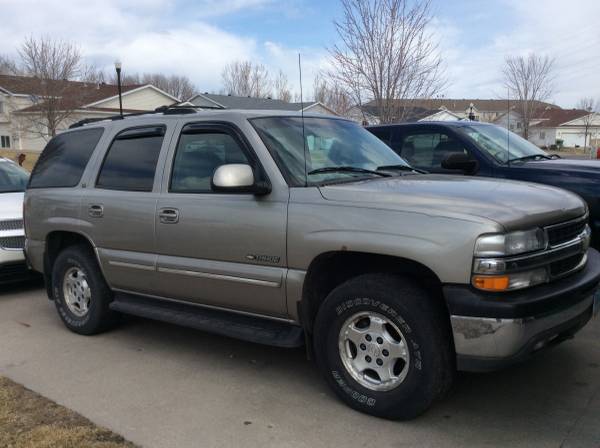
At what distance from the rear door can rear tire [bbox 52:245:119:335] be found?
A: 0.80ft

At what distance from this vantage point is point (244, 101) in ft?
143

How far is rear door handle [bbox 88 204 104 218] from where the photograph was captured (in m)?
4.95

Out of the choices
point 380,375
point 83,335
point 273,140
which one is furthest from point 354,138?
point 83,335

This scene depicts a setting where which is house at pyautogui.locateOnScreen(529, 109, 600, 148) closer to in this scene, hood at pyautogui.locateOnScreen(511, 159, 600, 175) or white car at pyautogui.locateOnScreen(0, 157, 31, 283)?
hood at pyautogui.locateOnScreen(511, 159, 600, 175)

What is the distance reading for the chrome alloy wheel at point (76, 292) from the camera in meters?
5.38

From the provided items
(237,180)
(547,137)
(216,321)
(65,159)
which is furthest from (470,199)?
(547,137)

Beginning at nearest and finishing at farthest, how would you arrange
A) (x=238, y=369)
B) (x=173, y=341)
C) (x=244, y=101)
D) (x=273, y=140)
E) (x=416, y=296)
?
(x=416, y=296)
(x=273, y=140)
(x=238, y=369)
(x=173, y=341)
(x=244, y=101)

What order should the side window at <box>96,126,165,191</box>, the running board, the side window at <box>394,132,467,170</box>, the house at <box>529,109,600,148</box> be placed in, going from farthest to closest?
the house at <box>529,109,600,148</box>, the side window at <box>394,132,467,170</box>, the side window at <box>96,126,165,191</box>, the running board

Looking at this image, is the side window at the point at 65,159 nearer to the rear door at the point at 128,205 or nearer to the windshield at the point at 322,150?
the rear door at the point at 128,205

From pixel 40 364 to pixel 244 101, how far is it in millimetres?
40275

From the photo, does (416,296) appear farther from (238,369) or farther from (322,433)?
(238,369)

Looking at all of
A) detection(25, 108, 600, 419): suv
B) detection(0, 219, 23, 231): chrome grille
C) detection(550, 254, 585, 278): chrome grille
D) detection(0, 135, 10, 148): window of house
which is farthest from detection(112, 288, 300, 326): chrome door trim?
detection(0, 135, 10, 148): window of house

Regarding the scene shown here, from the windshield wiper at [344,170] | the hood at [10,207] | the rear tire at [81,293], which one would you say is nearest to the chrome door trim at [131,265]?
the rear tire at [81,293]

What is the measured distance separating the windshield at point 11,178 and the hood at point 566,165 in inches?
253
